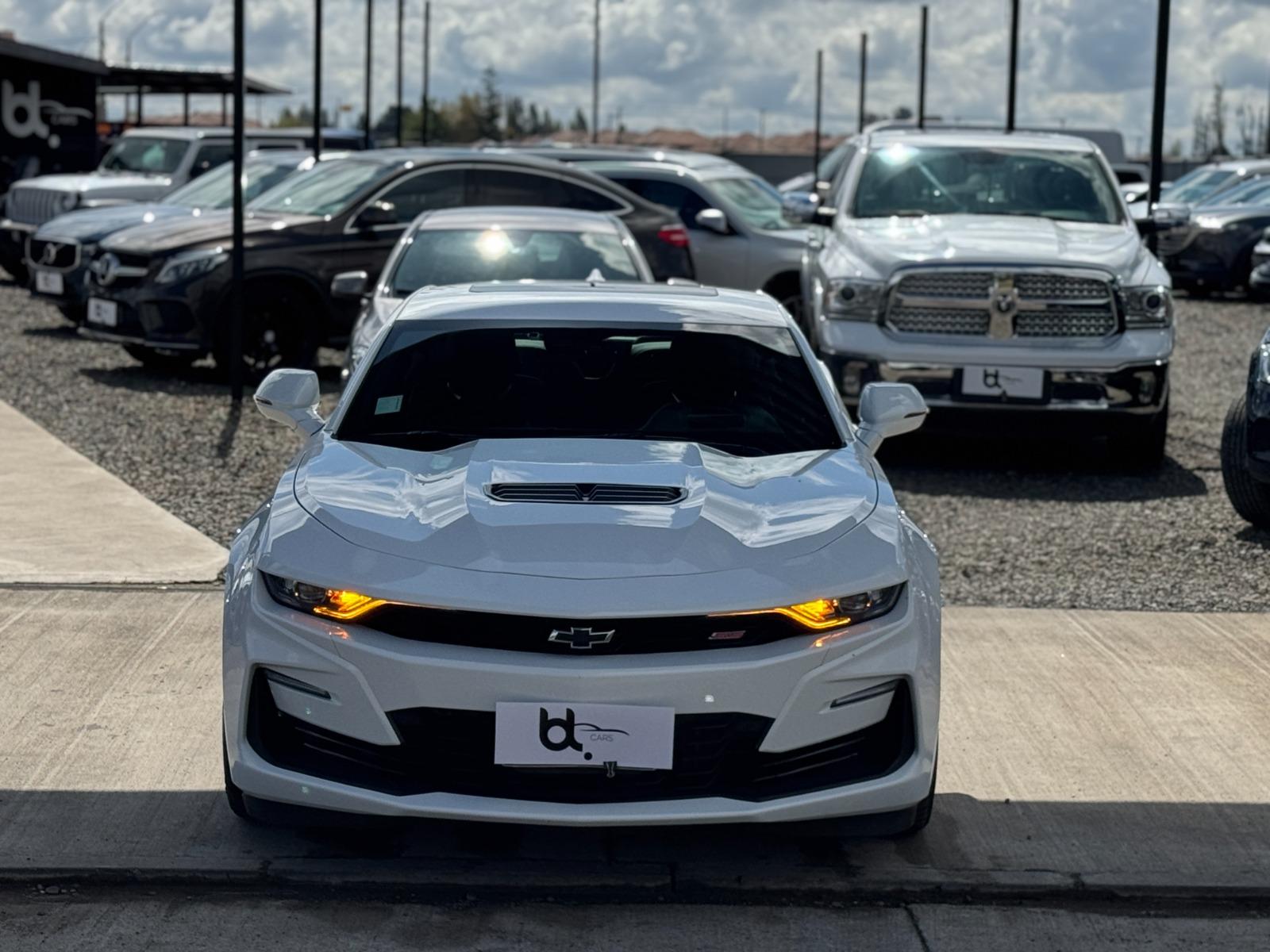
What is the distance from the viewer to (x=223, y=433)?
433 inches

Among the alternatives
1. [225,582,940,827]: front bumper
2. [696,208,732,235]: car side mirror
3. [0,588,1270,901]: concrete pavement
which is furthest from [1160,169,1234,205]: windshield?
[225,582,940,827]: front bumper

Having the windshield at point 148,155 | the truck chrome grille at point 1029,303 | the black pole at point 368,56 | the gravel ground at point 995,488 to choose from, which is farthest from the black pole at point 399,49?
the truck chrome grille at point 1029,303

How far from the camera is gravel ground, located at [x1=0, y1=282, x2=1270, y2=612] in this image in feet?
25.4

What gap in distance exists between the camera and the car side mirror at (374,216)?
43.9ft

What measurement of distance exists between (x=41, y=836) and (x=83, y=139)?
24.6 m

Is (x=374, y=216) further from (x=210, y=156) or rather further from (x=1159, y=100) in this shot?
(x=210, y=156)

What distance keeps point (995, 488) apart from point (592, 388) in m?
5.02

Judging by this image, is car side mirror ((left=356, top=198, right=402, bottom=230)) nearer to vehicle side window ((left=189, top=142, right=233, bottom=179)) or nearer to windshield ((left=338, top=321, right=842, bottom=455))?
windshield ((left=338, top=321, right=842, bottom=455))

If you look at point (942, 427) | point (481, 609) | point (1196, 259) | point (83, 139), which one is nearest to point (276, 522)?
point (481, 609)

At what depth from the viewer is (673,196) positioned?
1634cm

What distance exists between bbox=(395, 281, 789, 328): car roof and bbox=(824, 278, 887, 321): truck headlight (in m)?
4.26

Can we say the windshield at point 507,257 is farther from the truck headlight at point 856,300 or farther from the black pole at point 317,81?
the black pole at point 317,81

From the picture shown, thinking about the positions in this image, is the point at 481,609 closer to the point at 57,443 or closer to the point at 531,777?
the point at 531,777

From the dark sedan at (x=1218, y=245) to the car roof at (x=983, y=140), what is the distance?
11.4m
